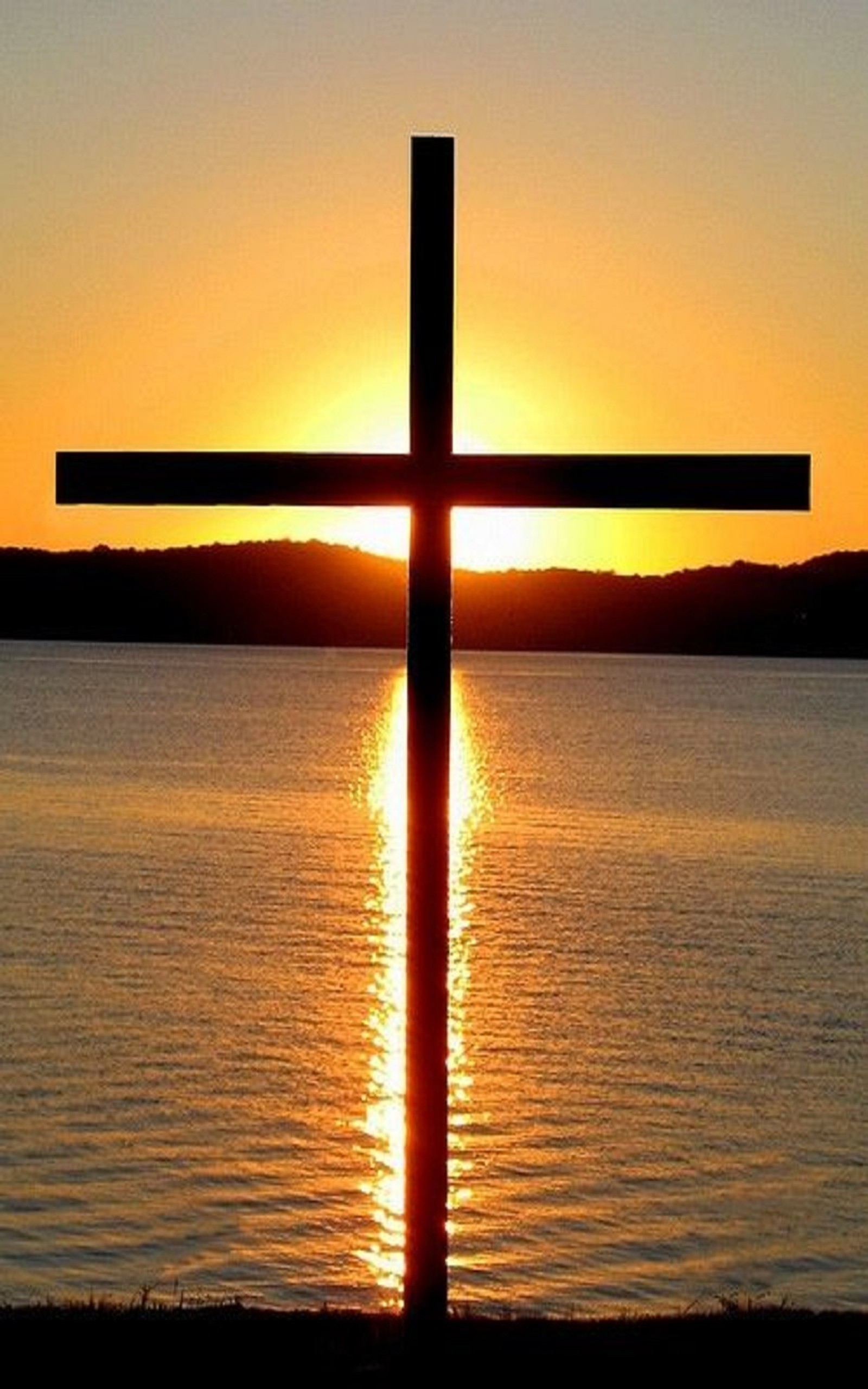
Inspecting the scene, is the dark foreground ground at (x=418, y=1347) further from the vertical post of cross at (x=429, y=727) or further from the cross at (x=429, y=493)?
the cross at (x=429, y=493)

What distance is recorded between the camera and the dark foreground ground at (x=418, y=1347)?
28.0ft

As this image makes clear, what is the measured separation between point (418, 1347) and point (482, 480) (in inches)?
117

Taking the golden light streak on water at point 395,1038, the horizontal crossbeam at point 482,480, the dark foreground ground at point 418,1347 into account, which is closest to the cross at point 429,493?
the horizontal crossbeam at point 482,480

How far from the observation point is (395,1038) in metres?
31.2

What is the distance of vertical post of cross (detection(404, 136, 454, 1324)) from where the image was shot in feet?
26.4

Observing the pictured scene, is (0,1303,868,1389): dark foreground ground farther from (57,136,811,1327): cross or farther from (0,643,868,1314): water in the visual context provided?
(0,643,868,1314): water

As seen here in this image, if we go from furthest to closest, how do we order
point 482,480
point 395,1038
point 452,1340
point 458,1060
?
point 395,1038 → point 458,1060 → point 452,1340 → point 482,480

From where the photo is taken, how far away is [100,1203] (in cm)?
2047

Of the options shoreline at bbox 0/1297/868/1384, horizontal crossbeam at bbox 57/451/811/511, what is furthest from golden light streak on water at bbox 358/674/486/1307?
horizontal crossbeam at bbox 57/451/811/511

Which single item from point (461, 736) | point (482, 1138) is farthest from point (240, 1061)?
point (461, 736)

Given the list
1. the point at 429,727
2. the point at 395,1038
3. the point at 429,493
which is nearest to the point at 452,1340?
the point at 429,727

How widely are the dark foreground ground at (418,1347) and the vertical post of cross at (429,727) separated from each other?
0.40m

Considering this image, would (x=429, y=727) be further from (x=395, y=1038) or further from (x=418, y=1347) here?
(x=395, y=1038)

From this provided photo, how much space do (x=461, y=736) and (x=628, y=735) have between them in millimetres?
10040
